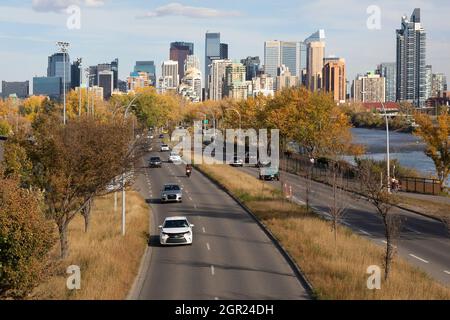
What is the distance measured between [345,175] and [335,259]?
113ft

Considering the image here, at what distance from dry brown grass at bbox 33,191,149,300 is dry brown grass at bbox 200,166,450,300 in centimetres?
606

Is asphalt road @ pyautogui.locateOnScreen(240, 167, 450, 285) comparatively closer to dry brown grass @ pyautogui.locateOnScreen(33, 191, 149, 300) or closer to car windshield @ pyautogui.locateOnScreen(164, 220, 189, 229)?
car windshield @ pyautogui.locateOnScreen(164, 220, 189, 229)

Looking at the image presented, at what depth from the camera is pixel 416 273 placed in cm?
2219

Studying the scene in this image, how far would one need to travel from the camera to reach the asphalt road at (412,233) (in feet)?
84.3

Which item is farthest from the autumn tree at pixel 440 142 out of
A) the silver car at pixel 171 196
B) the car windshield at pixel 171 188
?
the silver car at pixel 171 196

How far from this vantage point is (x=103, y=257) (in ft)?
78.7

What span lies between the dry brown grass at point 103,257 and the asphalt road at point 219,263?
711 millimetres

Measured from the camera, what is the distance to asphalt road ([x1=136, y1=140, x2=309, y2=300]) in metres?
20.3

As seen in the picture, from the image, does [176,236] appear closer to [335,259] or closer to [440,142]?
[335,259]

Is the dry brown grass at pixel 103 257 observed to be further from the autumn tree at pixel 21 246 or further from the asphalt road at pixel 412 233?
the asphalt road at pixel 412 233

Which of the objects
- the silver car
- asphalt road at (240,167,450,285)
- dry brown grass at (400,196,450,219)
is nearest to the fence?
asphalt road at (240,167,450,285)

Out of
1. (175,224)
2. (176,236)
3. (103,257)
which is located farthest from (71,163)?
(175,224)

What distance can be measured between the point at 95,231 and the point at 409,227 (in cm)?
1628
